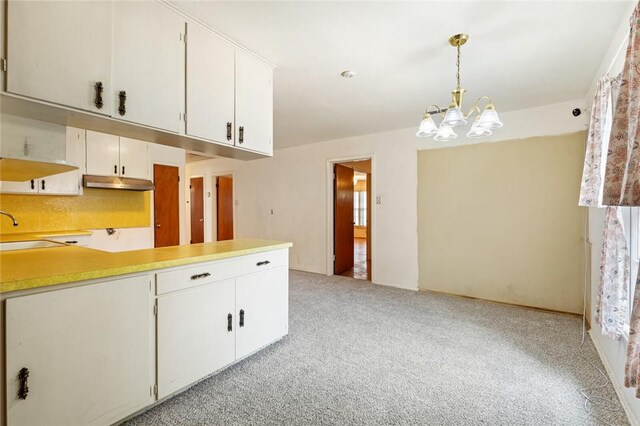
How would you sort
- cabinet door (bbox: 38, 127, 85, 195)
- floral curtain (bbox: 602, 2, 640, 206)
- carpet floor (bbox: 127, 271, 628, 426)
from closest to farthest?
1. floral curtain (bbox: 602, 2, 640, 206)
2. carpet floor (bbox: 127, 271, 628, 426)
3. cabinet door (bbox: 38, 127, 85, 195)

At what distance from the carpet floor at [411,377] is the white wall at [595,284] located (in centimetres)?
7

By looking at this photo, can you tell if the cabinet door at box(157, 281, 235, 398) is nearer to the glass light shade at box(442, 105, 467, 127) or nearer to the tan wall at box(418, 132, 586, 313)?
the glass light shade at box(442, 105, 467, 127)

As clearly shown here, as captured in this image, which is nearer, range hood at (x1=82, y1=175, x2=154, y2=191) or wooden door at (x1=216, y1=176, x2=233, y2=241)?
A: range hood at (x1=82, y1=175, x2=154, y2=191)

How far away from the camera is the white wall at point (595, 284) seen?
5.48 ft

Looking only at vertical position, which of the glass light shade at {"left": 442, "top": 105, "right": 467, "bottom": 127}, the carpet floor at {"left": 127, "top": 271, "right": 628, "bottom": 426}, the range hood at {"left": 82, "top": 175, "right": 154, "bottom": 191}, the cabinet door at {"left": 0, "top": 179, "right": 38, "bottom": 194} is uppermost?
the glass light shade at {"left": 442, "top": 105, "right": 467, "bottom": 127}

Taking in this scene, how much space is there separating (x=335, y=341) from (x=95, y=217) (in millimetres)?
3625

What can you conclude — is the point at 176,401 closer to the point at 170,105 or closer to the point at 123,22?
the point at 170,105

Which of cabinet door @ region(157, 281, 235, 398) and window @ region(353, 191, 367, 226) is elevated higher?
window @ region(353, 191, 367, 226)

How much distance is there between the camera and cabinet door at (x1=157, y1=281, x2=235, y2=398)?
1676 mm

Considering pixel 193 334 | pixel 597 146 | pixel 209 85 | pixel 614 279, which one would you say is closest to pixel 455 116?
pixel 597 146

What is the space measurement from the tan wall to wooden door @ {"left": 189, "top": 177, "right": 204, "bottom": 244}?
560 cm

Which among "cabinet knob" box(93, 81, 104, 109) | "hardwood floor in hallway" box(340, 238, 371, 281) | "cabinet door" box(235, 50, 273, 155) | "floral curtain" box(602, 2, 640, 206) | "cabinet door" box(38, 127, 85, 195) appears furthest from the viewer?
"hardwood floor in hallway" box(340, 238, 371, 281)

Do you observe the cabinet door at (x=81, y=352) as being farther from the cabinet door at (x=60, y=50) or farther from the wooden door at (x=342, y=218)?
the wooden door at (x=342, y=218)

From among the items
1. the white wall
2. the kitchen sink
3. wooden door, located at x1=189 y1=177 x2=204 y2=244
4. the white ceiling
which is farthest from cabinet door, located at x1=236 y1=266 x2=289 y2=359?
wooden door, located at x1=189 y1=177 x2=204 y2=244
